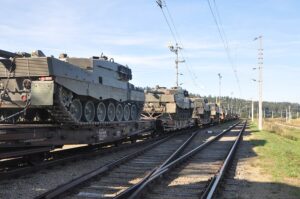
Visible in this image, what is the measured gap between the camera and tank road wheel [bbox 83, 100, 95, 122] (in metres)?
15.9

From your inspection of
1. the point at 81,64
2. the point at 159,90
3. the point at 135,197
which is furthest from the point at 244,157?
the point at 159,90

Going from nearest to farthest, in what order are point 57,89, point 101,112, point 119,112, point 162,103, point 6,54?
point 6,54 → point 57,89 → point 101,112 → point 119,112 → point 162,103

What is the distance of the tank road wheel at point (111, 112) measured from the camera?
1795cm

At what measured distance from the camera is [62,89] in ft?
45.2

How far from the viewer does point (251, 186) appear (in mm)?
11008

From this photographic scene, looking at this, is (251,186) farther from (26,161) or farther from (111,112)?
(111,112)

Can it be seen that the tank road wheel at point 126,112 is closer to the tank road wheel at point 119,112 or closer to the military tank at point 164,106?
the tank road wheel at point 119,112

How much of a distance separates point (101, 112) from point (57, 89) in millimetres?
4061

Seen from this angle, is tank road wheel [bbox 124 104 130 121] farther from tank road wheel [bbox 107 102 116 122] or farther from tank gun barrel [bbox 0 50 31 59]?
tank gun barrel [bbox 0 50 31 59]

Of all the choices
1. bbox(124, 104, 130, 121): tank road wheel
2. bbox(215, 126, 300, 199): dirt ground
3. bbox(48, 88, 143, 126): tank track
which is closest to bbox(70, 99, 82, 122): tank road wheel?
bbox(48, 88, 143, 126): tank track

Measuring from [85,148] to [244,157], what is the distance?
5.54m

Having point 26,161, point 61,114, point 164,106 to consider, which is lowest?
point 26,161

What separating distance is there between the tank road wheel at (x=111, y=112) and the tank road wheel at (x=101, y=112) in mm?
435

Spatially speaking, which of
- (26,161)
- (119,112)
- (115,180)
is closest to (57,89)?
(26,161)
